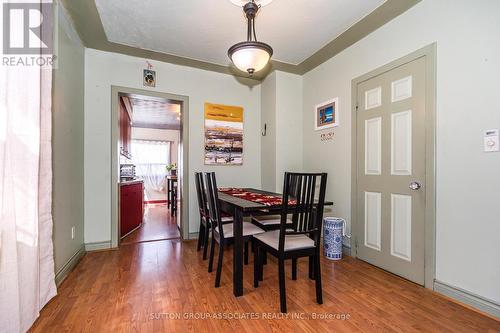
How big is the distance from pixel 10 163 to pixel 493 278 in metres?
3.21

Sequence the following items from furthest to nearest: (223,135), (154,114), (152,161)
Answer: (152,161) → (154,114) → (223,135)

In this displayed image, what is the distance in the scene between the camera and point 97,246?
9.96ft

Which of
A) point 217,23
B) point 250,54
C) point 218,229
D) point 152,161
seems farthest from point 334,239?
point 152,161

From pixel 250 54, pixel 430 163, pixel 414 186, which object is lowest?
pixel 414 186

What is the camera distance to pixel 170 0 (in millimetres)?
2174

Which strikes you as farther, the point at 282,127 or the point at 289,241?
the point at 282,127

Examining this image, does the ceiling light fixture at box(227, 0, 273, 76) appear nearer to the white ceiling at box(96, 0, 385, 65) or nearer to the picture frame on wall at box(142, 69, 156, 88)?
the white ceiling at box(96, 0, 385, 65)

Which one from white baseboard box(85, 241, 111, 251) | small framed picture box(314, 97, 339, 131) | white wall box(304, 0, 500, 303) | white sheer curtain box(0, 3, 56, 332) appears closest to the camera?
white sheer curtain box(0, 3, 56, 332)

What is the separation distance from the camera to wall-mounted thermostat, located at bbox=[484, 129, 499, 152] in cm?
167

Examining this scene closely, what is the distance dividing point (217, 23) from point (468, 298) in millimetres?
3294

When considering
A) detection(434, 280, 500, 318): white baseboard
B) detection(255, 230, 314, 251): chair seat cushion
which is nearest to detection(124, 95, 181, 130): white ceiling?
detection(255, 230, 314, 251): chair seat cushion

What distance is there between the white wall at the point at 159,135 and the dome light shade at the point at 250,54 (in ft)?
20.3

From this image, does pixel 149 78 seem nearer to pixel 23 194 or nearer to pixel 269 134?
pixel 269 134
